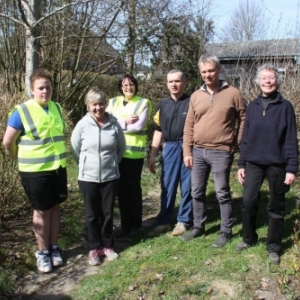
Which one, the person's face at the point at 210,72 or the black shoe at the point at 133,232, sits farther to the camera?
the black shoe at the point at 133,232

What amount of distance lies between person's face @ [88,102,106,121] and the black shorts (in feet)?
2.07

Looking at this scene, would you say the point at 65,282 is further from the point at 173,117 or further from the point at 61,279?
the point at 173,117

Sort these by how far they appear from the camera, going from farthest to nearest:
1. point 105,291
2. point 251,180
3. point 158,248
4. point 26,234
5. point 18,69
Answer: point 18,69, point 26,234, point 158,248, point 251,180, point 105,291

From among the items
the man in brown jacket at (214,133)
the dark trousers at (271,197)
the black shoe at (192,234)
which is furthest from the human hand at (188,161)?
the black shoe at (192,234)

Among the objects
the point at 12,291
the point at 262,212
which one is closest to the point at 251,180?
the point at 262,212

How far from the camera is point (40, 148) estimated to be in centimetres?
371

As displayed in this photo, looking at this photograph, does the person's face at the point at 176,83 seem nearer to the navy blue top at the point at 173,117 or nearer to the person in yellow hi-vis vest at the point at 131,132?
the navy blue top at the point at 173,117

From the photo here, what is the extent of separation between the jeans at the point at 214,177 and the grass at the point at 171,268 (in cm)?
32

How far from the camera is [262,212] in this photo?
5387mm

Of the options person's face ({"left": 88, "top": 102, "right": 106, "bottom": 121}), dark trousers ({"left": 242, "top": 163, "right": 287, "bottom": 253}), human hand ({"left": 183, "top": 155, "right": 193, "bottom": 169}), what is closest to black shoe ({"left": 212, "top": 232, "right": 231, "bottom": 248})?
dark trousers ({"left": 242, "top": 163, "right": 287, "bottom": 253})

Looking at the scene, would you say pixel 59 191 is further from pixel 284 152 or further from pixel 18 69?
pixel 18 69

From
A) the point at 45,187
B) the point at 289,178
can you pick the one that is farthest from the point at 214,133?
the point at 45,187

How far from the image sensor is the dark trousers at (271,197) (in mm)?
3701

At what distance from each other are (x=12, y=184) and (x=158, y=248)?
6.40ft
